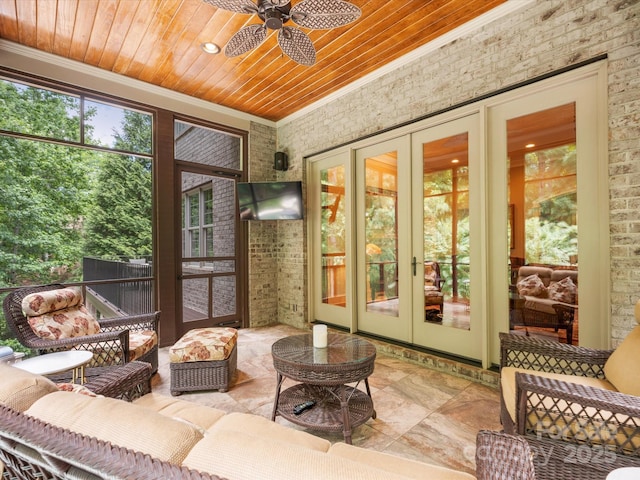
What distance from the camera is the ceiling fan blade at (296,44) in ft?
7.68

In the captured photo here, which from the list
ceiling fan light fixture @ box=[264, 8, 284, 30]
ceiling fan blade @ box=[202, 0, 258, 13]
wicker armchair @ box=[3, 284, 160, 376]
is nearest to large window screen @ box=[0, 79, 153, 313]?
wicker armchair @ box=[3, 284, 160, 376]

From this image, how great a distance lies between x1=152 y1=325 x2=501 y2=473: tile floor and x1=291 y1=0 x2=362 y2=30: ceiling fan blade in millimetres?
2750

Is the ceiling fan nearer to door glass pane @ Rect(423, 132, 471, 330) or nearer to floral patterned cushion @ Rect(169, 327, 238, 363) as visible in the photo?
door glass pane @ Rect(423, 132, 471, 330)

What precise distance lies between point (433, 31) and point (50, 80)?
13.0 ft

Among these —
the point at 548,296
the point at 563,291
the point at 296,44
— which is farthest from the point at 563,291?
the point at 296,44

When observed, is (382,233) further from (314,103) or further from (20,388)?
(20,388)

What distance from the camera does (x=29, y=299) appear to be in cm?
245

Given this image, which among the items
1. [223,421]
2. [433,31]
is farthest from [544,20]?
[223,421]

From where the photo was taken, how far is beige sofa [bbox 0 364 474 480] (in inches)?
23.2

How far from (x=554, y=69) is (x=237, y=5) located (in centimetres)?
240

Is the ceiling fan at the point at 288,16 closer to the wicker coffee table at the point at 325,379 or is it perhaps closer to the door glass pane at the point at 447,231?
the door glass pane at the point at 447,231

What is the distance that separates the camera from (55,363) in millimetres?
1974

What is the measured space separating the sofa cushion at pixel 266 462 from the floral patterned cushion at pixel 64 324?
2547 millimetres

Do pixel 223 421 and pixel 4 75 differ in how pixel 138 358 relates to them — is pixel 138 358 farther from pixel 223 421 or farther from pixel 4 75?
pixel 4 75
